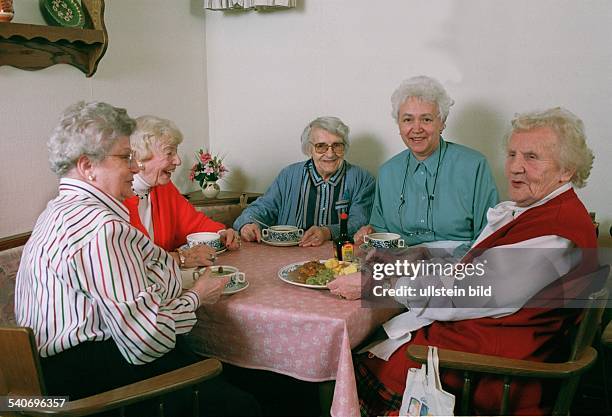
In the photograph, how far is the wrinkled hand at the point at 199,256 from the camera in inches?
79.4

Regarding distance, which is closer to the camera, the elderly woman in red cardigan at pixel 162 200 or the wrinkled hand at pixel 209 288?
the wrinkled hand at pixel 209 288

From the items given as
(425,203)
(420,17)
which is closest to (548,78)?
(420,17)

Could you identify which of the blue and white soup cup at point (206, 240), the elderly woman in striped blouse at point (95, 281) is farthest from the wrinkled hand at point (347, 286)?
the blue and white soup cup at point (206, 240)

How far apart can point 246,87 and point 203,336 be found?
1996mm

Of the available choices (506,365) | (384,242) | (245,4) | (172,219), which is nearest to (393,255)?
(384,242)

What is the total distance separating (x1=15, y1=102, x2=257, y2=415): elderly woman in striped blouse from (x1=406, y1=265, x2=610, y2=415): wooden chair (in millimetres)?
608

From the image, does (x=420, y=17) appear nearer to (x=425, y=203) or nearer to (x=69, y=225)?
(x=425, y=203)

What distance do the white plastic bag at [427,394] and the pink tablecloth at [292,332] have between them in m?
0.14

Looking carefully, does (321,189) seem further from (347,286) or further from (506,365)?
(506,365)

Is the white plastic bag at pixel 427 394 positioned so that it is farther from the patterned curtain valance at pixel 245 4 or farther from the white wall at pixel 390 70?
the patterned curtain valance at pixel 245 4

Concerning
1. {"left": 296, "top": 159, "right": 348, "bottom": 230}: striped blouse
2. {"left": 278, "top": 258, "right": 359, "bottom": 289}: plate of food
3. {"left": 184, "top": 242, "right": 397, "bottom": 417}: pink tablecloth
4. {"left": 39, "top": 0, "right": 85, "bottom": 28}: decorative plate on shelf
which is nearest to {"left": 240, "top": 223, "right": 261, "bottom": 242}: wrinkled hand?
{"left": 296, "top": 159, "right": 348, "bottom": 230}: striped blouse

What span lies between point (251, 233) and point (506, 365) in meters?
1.28

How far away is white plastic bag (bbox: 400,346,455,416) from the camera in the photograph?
145cm

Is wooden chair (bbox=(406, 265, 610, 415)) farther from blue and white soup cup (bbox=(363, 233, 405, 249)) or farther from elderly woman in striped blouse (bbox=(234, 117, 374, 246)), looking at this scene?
elderly woman in striped blouse (bbox=(234, 117, 374, 246))
